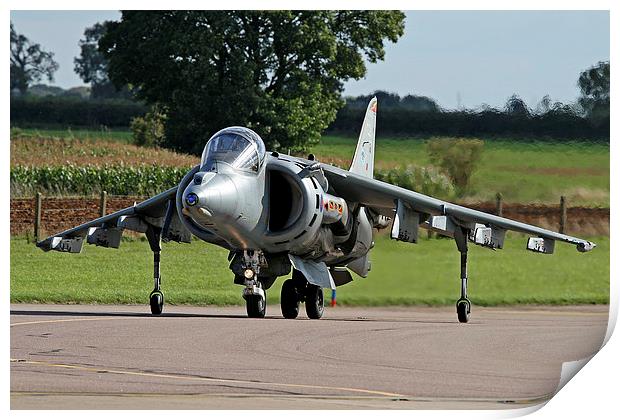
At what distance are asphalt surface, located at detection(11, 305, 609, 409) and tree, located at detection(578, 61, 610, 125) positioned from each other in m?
3.68

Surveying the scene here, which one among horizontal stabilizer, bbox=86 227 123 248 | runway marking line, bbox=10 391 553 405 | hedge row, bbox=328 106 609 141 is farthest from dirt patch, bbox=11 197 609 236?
runway marking line, bbox=10 391 553 405

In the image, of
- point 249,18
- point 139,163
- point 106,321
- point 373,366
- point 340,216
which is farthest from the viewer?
point 139,163

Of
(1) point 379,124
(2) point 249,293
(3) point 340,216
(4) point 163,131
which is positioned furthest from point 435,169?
(4) point 163,131

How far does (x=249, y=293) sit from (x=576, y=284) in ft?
24.4

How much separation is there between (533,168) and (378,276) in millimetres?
3439

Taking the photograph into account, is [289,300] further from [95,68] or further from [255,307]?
[95,68]

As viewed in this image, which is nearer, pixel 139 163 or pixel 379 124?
pixel 379 124

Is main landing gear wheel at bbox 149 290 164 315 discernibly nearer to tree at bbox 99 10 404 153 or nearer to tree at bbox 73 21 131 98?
tree at bbox 99 10 404 153

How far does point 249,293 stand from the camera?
68.3 feet

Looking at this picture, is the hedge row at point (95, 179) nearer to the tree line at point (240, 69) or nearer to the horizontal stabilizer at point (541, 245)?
the tree line at point (240, 69)

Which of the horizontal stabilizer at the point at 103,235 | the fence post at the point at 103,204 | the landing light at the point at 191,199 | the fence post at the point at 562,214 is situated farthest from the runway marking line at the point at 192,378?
the fence post at the point at 103,204

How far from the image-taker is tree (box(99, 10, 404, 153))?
29.5 meters

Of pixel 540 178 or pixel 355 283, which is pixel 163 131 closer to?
pixel 355 283

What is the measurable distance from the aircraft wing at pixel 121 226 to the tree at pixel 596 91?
742 centimetres
